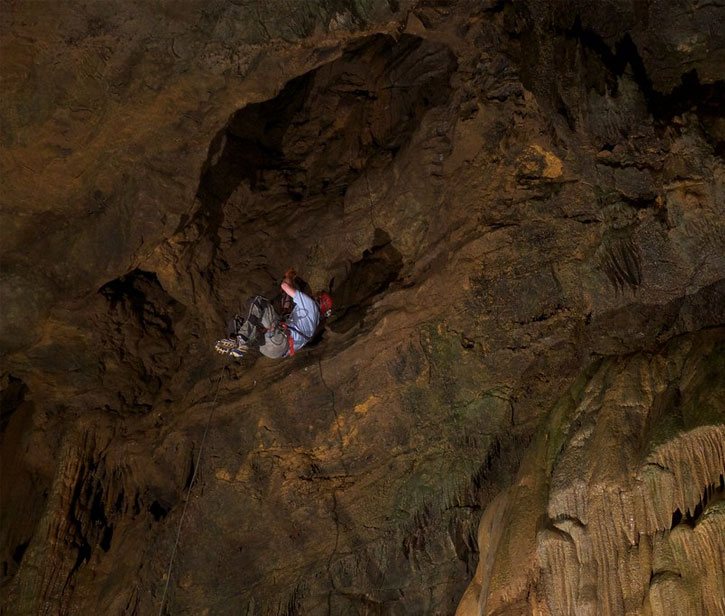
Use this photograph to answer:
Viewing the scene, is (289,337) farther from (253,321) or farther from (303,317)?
(253,321)

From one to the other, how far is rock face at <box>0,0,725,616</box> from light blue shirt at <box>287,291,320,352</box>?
0.38 m

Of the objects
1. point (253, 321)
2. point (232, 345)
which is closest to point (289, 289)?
point (253, 321)

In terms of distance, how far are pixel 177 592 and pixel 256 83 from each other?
189 inches

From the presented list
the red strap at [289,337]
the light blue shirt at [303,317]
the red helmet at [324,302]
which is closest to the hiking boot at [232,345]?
the red strap at [289,337]

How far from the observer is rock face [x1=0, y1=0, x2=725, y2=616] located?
4.73 m

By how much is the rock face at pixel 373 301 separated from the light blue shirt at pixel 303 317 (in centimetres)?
38

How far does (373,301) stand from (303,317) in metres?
0.66

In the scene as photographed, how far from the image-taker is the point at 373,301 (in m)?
5.97

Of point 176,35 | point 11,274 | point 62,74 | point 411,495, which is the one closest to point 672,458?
point 411,495

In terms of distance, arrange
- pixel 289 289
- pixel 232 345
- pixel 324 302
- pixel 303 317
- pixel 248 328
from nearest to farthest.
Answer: pixel 232 345 < pixel 248 328 < pixel 289 289 < pixel 303 317 < pixel 324 302

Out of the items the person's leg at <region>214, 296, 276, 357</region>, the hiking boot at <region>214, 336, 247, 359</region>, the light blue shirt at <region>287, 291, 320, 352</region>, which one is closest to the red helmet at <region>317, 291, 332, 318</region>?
the light blue shirt at <region>287, 291, 320, 352</region>

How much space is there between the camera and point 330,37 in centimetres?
542

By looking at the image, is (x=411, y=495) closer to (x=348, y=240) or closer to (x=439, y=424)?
(x=439, y=424)

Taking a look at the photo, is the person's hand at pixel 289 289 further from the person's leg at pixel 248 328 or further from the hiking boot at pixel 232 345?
the hiking boot at pixel 232 345
